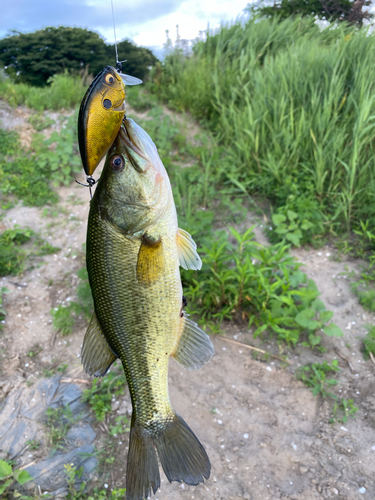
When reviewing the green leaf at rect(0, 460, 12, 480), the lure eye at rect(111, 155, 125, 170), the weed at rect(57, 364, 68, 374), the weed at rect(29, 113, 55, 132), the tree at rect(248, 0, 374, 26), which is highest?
the tree at rect(248, 0, 374, 26)

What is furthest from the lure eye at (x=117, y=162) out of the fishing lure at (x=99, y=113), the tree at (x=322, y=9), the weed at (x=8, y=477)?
the tree at (x=322, y=9)

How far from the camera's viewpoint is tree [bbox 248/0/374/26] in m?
6.59

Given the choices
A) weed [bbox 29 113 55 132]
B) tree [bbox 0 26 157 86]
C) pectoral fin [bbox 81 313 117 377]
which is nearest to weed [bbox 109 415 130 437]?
pectoral fin [bbox 81 313 117 377]

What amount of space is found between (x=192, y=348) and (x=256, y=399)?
5.19 ft

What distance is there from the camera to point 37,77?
6.95 metres

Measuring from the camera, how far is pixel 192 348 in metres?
1.45

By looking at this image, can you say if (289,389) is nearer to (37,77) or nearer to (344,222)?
(344,222)

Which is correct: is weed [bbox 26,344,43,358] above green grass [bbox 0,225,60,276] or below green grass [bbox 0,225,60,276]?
below

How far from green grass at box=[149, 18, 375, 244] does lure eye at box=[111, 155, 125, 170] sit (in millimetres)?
2714

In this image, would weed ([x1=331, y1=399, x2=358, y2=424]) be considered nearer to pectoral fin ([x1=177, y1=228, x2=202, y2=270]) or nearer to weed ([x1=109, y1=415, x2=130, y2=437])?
weed ([x1=109, y1=415, x2=130, y2=437])

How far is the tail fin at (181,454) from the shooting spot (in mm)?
1374

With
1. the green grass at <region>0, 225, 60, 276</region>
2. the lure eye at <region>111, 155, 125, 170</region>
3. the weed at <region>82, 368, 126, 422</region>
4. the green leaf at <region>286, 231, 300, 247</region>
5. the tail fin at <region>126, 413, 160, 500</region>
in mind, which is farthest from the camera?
the green grass at <region>0, 225, 60, 276</region>

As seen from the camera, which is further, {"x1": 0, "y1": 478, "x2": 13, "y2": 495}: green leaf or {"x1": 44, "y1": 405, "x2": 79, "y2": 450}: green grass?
{"x1": 44, "y1": 405, "x2": 79, "y2": 450}: green grass

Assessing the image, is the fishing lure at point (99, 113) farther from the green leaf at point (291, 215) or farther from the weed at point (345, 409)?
the green leaf at point (291, 215)
